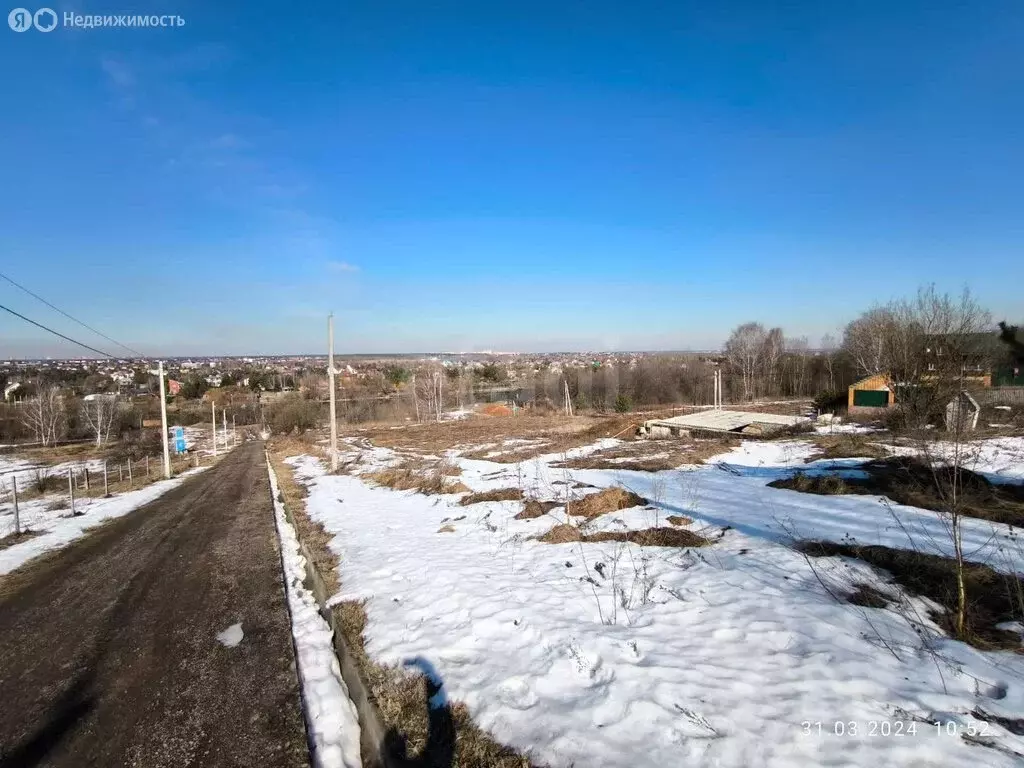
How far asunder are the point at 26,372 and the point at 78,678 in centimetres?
11638

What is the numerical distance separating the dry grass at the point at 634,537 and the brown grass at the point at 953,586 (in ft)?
4.44

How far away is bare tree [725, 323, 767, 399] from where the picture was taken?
62.5m

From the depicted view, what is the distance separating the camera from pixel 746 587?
485 centimetres

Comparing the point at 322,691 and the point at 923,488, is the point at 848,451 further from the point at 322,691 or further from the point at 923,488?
the point at 322,691

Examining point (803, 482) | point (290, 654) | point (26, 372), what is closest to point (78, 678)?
point (290, 654)

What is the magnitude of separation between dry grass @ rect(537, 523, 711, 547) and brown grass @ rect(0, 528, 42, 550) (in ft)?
34.1

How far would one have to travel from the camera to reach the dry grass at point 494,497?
33.0ft

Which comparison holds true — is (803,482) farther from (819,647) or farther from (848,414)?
(848,414)

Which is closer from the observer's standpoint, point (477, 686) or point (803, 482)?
Answer: point (477, 686)

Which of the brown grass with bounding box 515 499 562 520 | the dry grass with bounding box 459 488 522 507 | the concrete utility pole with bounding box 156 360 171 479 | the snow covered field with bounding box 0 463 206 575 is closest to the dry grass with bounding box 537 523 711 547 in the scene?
the brown grass with bounding box 515 499 562 520

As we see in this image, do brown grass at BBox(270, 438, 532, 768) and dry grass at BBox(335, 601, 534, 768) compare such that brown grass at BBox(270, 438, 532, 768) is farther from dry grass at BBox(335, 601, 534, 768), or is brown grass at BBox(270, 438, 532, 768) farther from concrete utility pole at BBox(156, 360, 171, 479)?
concrete utility pole at BBox(156, 360, 171, 479)

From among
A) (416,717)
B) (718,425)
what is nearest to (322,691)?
(416,717)

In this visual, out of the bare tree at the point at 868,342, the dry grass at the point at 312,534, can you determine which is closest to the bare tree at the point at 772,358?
the bare tree at the point at 868,342

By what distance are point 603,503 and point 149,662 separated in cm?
633
